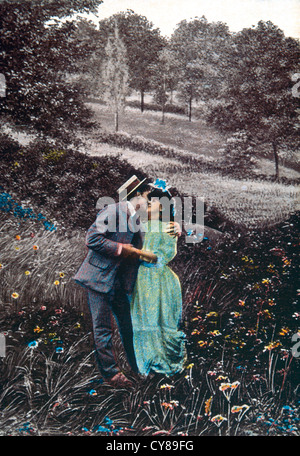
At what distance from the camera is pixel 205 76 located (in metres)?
2.62

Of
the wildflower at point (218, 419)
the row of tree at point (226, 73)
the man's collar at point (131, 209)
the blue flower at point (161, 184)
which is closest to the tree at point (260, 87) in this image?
the row of tree at point (226, 73)

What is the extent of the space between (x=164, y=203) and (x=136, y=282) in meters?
0.63

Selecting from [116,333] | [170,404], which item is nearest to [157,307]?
[116,333]

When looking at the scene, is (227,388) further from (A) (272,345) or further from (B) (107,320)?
(B) (107,320)

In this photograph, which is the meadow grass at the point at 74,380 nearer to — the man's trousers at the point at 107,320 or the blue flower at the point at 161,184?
the man's trousers at the point at 107,320

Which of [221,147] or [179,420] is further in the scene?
[221,147]

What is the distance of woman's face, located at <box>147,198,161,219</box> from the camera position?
2498 millimetres

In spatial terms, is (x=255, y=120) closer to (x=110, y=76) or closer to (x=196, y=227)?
(x=196, y=227)

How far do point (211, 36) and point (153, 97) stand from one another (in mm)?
647

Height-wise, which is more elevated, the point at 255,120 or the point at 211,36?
the point at 211,36

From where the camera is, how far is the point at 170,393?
2.49 m

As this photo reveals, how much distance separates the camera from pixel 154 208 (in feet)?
8.23
